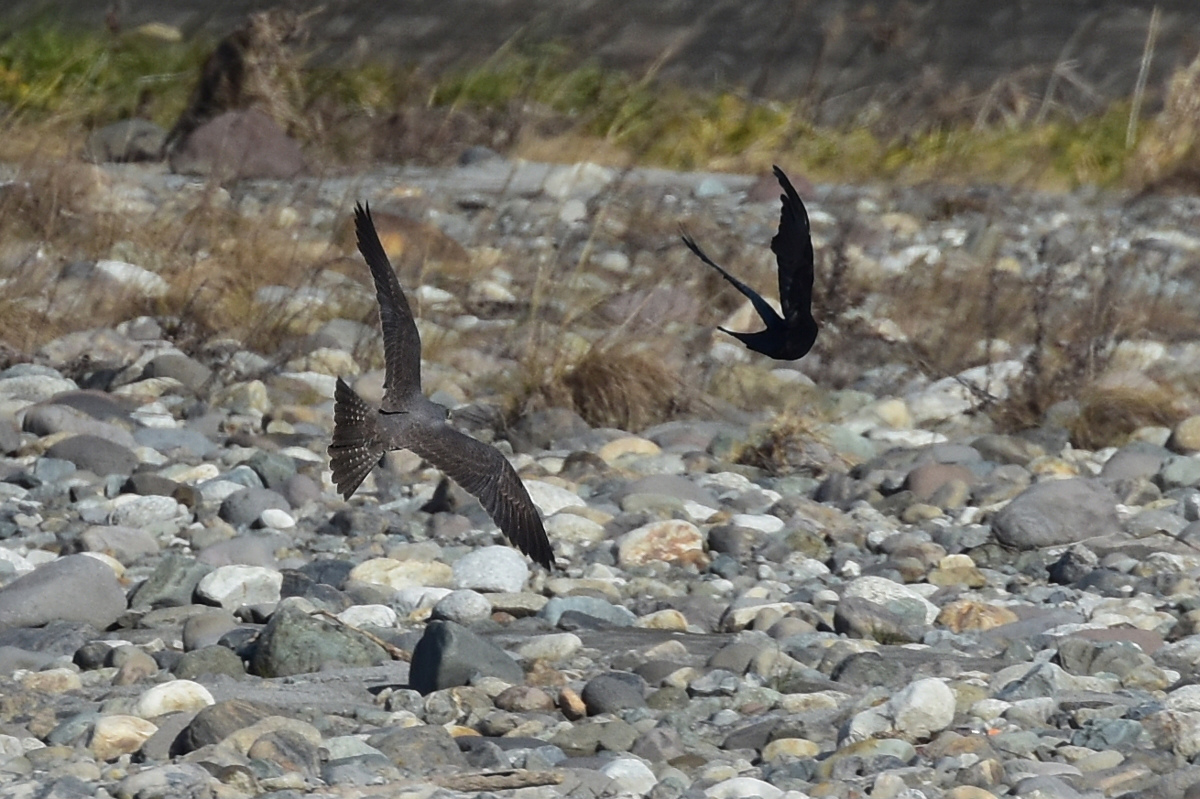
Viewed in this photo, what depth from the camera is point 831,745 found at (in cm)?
347

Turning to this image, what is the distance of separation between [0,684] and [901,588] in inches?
79.7

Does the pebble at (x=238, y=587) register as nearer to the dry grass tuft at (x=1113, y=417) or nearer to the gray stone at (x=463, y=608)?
the gray stone at (x=463, y=608)

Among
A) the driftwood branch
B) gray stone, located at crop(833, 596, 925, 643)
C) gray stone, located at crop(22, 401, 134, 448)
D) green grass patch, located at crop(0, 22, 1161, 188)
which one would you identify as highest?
the driftwood branch

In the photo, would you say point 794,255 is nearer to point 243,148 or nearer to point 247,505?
point 247,505

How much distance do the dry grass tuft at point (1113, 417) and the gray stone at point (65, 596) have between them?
3427 millimetres

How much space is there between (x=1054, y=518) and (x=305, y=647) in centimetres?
217

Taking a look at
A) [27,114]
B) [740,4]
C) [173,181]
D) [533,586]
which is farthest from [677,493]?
[740,4]

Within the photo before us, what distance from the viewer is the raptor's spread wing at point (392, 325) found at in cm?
388

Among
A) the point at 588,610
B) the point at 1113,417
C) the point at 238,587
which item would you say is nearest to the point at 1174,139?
the point at 1113,417

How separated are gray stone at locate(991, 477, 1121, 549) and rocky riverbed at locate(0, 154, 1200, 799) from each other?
11mm

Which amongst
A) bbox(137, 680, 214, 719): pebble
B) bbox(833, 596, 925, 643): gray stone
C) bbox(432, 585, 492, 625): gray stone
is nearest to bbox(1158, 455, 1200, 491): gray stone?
bbox(833, 596, 925, 643): gray stone

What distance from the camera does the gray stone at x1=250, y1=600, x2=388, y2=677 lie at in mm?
3865

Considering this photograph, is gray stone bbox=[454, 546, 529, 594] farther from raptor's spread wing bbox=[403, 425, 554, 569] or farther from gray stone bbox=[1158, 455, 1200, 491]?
gray stone bbox=[1158, 455, 1200, 491]

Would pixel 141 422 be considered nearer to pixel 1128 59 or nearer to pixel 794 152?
pixel 794 152
